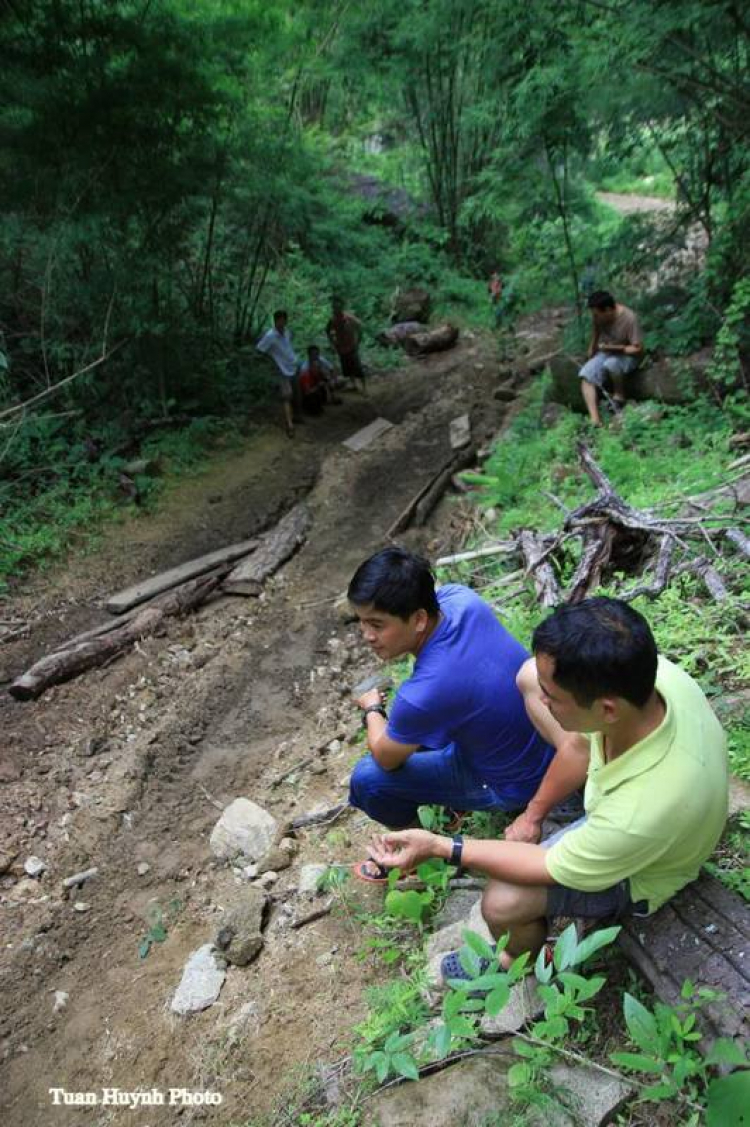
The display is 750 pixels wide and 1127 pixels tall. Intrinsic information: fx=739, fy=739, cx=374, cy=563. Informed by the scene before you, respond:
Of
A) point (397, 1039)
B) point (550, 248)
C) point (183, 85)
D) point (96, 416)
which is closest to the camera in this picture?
point (397, 1039)

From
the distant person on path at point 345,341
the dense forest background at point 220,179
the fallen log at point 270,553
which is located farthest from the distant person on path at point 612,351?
the distant person on path at point 345,341

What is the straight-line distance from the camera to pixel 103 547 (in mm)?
7273

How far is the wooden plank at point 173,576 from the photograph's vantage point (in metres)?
6.38

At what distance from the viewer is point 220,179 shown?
8961 mm

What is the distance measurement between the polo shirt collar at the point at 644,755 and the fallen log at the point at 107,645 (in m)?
4.56

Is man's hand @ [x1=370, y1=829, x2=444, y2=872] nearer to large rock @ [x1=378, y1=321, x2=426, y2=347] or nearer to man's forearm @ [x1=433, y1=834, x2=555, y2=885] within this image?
man's forearm @ [x1=433, y1=834, x2=555, y2=885]

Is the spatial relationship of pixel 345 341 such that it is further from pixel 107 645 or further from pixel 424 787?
pixel 424 787

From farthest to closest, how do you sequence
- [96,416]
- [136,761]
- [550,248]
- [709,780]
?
[550,248]
[96,416]
[136,761]
[709,780]

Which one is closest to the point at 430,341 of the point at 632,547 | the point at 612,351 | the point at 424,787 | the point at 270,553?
the point at 612,351

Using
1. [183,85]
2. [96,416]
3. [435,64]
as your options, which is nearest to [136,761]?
[96,416]

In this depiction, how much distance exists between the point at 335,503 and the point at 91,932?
5117 millimetres

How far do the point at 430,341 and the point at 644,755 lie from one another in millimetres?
11949

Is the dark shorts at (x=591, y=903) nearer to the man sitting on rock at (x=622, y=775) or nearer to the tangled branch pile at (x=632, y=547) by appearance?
the man sitting on rock at (x=622, y=775)

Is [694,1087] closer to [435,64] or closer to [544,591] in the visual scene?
[544,591]
